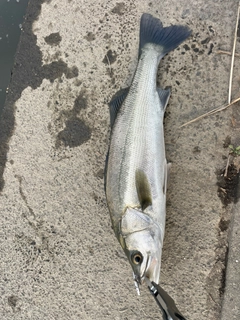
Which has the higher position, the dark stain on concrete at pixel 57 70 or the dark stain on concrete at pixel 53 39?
the dark stain on concrete at pixel 53 39

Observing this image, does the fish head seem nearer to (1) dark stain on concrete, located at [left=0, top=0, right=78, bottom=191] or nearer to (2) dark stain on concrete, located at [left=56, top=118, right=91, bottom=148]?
(2) dark stain on concrete, located at [left=56, top=118, right=91, bottom=148]

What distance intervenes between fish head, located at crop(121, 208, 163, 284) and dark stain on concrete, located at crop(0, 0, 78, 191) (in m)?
1.45

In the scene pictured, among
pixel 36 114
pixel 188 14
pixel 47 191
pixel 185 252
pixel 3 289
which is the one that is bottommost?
pixel 3 289

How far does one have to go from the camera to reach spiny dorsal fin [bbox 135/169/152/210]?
2.33 m

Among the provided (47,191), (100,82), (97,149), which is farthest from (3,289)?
(100,82)

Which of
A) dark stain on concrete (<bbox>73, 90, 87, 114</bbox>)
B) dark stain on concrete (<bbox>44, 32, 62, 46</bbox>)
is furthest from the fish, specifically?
dark stain on concrete (<bbox>44, 32, 62, 46</bbox>)

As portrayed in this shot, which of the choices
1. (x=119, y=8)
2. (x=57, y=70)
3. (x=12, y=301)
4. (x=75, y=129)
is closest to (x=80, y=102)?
(x=75, y=129)

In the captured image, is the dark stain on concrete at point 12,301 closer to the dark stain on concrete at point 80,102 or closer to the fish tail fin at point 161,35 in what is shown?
the dark stain on concrete at point 80,102

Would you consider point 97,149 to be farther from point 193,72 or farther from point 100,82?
point 193,72

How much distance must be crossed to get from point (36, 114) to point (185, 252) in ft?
5.97

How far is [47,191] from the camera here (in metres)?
3.05

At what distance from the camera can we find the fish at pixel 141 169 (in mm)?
2275

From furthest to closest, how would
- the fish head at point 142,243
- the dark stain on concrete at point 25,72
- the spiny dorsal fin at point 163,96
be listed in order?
1. the dark stain on concrete at point 25,72
2. the spiny dorsal fin at point 163,96
3. the fish head at point 142,243

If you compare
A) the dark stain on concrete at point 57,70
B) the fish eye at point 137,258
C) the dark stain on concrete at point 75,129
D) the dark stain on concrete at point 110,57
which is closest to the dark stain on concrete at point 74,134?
the dark stain on concrete at point 75,129
